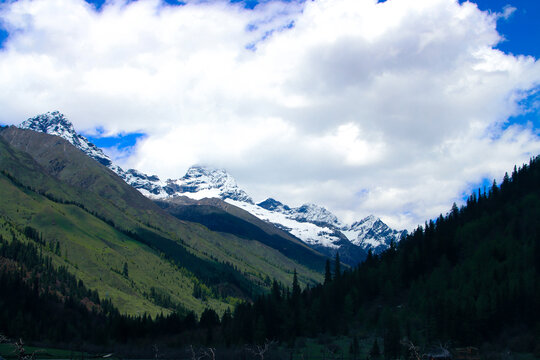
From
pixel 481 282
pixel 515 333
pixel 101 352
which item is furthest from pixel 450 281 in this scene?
pixel 101 352

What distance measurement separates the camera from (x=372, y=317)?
18112 cm

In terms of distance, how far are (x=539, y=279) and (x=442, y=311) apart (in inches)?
1377

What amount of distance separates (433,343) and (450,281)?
153 feet

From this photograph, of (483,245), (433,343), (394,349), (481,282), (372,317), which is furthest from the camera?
(483,245)

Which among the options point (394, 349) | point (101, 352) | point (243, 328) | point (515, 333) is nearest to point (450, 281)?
point (515, 333)

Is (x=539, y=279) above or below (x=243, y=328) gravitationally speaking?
above

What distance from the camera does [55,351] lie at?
18412 cm

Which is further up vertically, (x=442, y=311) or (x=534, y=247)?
(x=534, y=247)

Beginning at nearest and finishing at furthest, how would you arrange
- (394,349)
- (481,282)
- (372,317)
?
(394,349)
(481,282)
(372,317)

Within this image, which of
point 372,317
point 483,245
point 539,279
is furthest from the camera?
point 483,245

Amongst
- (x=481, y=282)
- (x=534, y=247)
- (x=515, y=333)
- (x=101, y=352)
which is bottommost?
(x=101, y=352)

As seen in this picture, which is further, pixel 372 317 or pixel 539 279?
pixel 372 317

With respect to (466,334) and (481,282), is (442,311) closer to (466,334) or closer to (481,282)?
(466,334)

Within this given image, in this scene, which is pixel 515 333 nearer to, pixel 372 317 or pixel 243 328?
pixel 372 317
